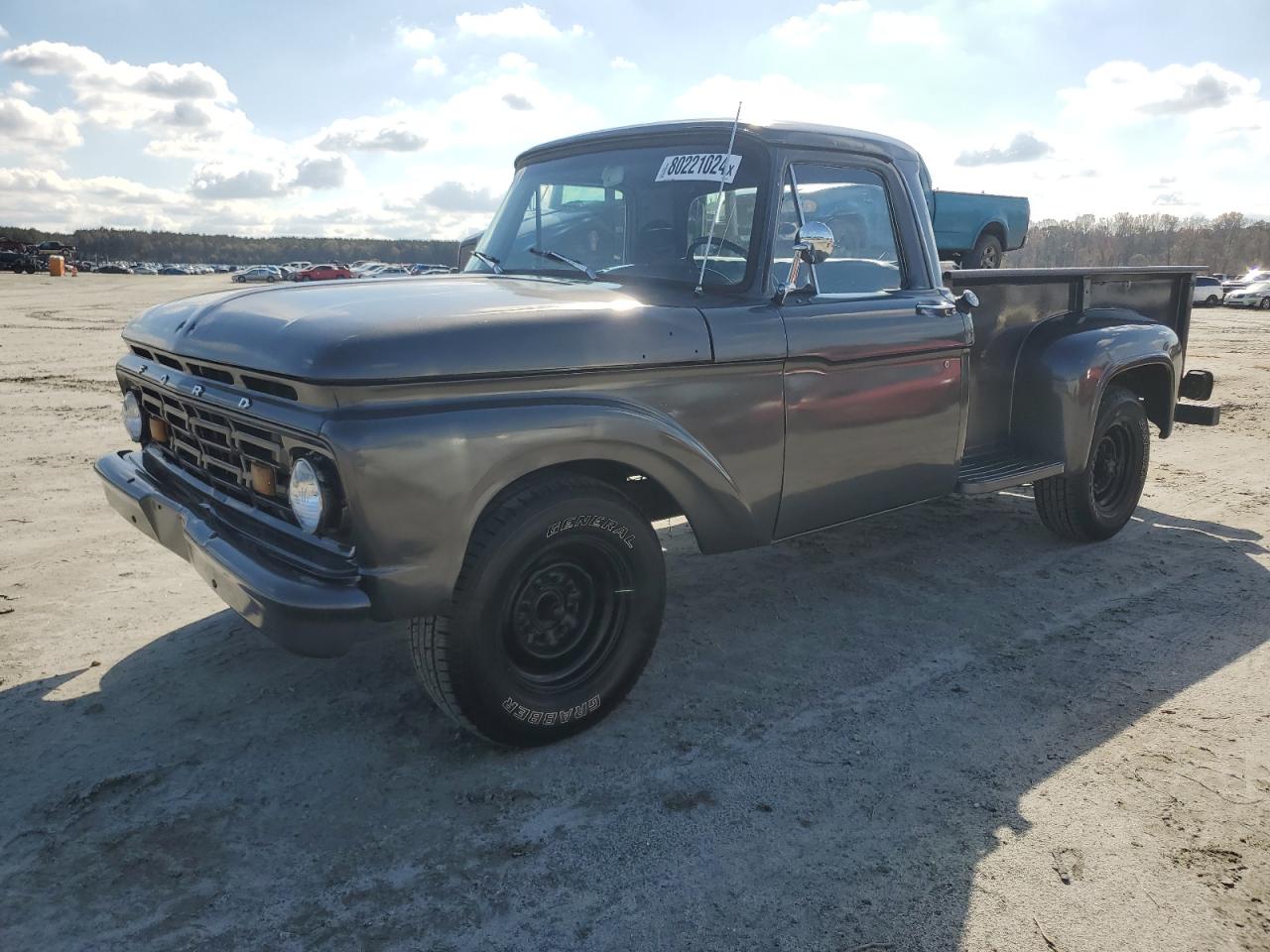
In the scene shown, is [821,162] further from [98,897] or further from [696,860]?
[98,897]

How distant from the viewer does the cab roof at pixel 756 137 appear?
12.0 feet

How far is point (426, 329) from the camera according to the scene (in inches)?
103

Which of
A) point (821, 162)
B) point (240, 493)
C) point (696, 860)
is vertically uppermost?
point (821, 162)

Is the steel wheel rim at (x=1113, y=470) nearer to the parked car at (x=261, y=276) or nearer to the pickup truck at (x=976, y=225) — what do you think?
the pickup truck at (x=976, y=225)

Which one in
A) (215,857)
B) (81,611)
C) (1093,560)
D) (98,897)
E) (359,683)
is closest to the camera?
(98,897)

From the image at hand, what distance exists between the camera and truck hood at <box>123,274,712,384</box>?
253 cm

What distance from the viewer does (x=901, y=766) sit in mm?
3023

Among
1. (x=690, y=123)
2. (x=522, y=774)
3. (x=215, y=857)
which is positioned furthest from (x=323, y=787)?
(x=690, y=123)

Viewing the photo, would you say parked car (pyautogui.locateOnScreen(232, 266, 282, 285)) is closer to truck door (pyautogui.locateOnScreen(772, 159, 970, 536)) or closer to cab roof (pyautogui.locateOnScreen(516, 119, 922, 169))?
→ cab roof (pyautogui.locateOnScreen(516, 119, 922, 169))

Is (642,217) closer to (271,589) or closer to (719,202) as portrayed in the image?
(719,202)

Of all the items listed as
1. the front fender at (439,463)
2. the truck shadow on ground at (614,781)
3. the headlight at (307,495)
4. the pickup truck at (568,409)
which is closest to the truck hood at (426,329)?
the pickup truck at (568,409)

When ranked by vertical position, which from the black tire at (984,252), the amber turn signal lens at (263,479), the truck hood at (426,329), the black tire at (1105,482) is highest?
the black tire at (984,252)

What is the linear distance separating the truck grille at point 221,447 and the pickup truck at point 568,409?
0.05 feet

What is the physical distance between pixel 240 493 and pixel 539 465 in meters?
1.06
